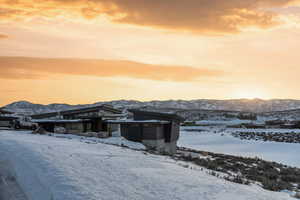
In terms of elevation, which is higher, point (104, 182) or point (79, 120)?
point (79, 120)

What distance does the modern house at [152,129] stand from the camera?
30234 millimetres

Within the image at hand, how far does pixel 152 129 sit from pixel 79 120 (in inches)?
321

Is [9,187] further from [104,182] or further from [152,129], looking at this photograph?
[152,129]

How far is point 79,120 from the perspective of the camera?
3328 cm

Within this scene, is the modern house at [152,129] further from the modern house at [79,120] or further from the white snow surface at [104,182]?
the white snow surface at [104,182]

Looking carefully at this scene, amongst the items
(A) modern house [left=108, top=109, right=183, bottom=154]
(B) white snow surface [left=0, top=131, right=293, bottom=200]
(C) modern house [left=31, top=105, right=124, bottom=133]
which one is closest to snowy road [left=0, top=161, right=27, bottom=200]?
(B) white snow surface [left=0, top=131, right=293, bottom=200]

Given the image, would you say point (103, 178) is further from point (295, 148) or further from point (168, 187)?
point (295, 148)

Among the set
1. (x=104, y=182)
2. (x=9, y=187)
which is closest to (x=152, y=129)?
(x=9, y=187)

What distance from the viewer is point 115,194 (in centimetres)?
751

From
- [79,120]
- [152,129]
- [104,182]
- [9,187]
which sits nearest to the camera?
[104,182]

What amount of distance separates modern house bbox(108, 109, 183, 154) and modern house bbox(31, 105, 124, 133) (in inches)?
69.9

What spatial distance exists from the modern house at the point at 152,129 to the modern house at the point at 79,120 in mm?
1775

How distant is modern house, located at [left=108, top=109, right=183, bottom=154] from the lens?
30.2 meters

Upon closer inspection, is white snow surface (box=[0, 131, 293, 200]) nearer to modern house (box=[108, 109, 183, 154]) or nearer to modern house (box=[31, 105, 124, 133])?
modern house (box=[108, 109, 183, 154])
